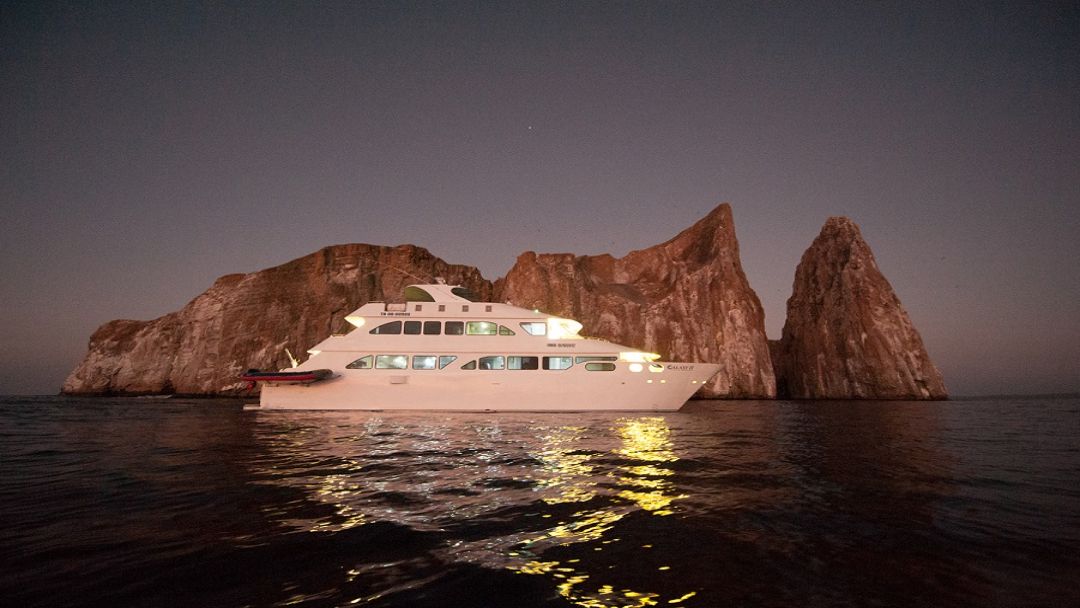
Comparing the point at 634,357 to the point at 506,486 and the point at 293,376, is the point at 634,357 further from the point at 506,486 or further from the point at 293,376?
the point at 506,486

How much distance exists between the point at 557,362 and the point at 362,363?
9.90m

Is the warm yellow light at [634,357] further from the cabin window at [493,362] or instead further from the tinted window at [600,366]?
the cabin window at [493,362]

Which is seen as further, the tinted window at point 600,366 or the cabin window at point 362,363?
the cabin window at point 362,363

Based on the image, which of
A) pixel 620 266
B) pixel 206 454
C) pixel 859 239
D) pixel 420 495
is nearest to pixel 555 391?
pixel 206 454

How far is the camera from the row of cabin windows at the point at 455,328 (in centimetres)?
2358

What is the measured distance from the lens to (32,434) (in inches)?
522

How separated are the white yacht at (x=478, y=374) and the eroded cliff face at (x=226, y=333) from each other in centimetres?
3842

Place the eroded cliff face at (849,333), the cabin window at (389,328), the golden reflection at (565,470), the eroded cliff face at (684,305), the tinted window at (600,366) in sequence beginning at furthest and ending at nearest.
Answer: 1. the eroded cliff face at (684,305)
2. the eroded cliff face at (849,333)
3. the cabin window at (389,328)
4. the tinted window at (600,366)
5. the golden reflection at (565,470)

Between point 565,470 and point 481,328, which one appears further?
point 481,328

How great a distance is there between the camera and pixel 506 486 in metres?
6.48

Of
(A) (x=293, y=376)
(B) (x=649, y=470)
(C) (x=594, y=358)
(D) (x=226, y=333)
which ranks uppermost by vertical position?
(D) (x=226, y=333)

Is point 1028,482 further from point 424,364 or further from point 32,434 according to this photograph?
point 32,434

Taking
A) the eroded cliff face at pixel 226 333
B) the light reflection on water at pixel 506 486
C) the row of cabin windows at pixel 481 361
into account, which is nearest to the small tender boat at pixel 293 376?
the row of cabin windows at pixel 481 361

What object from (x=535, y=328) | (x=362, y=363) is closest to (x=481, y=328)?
(x=535, y=328)
